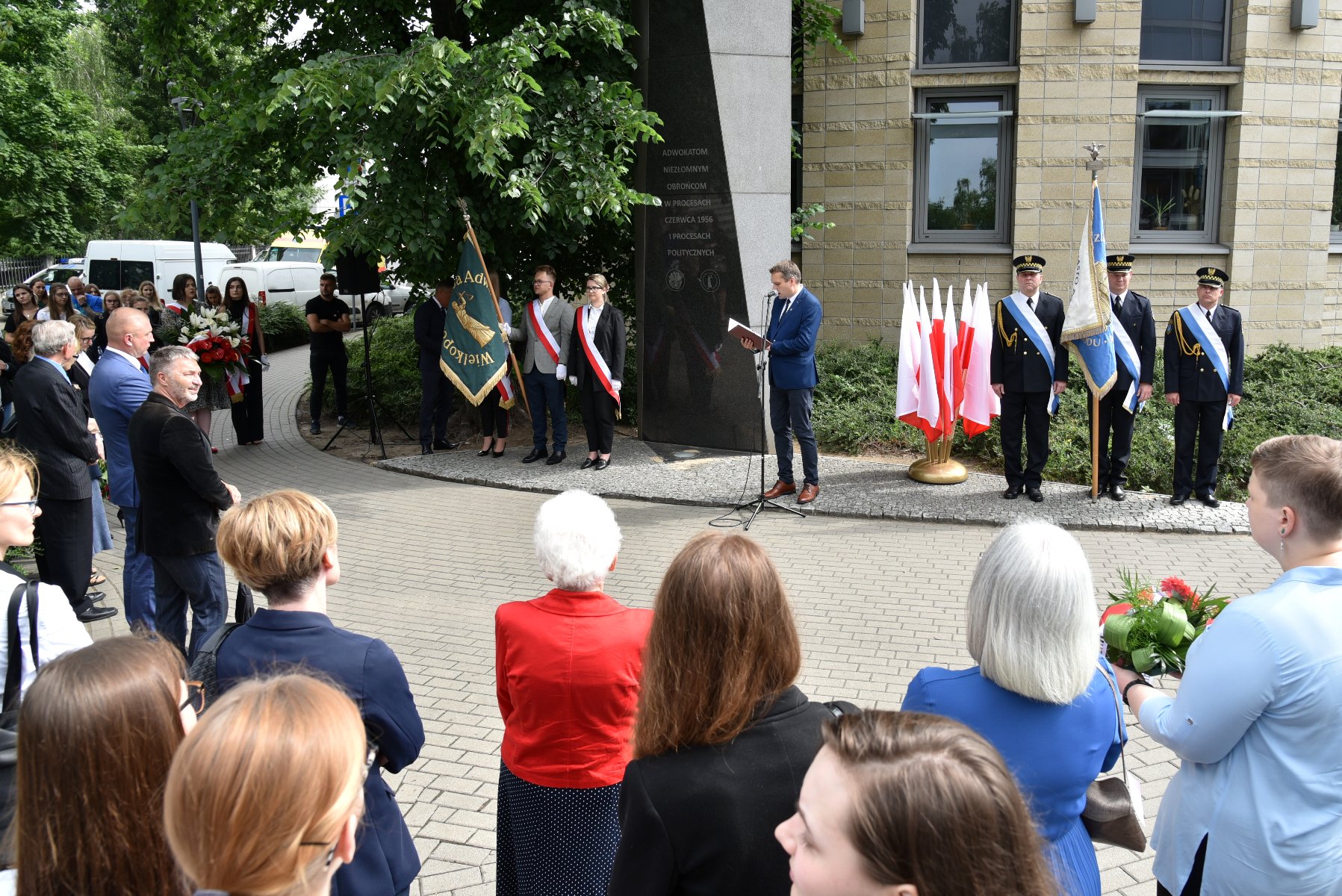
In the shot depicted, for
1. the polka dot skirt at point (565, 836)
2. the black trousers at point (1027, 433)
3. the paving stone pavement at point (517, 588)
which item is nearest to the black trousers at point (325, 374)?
the paving stone pavement at point (517, 588)

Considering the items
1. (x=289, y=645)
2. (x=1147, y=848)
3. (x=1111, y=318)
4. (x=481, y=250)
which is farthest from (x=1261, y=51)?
(x=289, y=645)

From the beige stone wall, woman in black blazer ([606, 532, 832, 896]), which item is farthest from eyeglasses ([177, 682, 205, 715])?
the beige stone wall

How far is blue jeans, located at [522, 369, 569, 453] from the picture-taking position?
11.8 meters

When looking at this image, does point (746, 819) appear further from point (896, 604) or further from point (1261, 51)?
point (1261, 51)

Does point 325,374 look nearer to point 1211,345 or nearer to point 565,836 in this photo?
point 1211,345

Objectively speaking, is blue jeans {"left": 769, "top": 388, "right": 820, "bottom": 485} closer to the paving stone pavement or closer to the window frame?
the paving stone pavement

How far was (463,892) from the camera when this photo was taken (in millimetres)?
4031

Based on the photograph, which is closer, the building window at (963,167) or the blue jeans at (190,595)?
the blue jeans at (190,595)

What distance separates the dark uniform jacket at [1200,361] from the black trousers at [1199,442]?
0.36 ft

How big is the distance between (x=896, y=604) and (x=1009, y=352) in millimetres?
3806

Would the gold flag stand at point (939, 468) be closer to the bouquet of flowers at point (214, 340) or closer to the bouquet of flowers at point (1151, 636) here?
the bouquet of flowers at point (214, 340)

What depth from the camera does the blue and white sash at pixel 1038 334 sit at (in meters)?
9.94

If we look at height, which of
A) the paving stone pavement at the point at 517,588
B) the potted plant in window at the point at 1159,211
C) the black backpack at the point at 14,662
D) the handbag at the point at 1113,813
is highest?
the potted plant in window at the point at 1159,211

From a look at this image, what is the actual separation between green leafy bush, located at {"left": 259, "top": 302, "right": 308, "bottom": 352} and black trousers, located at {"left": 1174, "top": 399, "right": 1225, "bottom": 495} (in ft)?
Answer: 68.4
